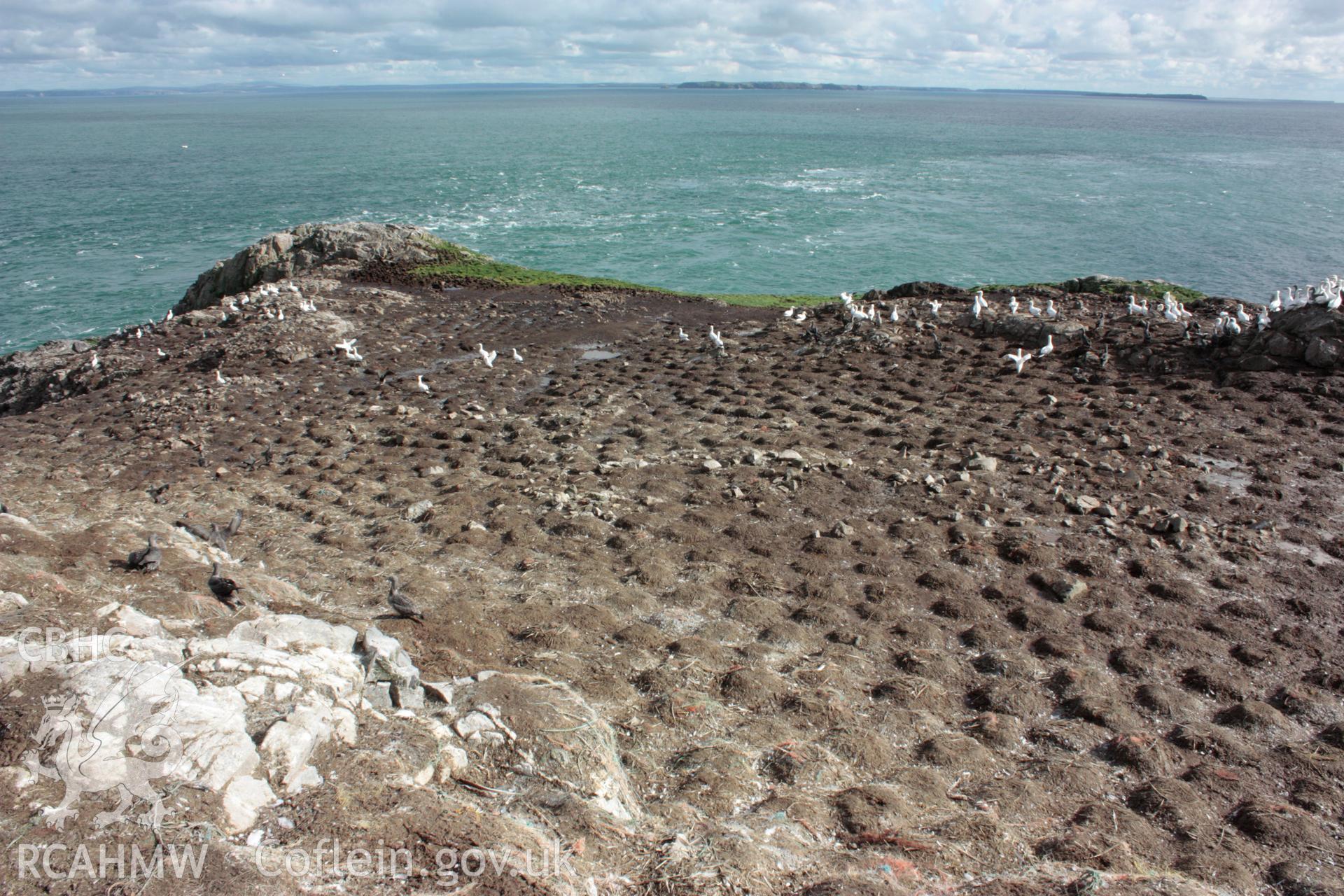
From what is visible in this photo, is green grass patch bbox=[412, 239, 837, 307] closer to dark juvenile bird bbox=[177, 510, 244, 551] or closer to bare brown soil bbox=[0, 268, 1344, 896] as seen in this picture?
bare brown soil bbox=[0, 268, 1344, 896]

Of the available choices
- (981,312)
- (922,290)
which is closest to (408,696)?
(981,312)

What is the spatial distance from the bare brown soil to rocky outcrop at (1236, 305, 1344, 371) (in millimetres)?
583

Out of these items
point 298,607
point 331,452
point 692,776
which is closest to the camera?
point 692,776

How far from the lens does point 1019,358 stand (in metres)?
18.7

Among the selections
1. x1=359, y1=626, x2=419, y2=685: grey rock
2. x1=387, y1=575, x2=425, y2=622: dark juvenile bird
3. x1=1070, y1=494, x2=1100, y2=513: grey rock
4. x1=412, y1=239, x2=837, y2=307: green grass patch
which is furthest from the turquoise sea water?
x1=359, y1=626, x2=419, y2=685: grey rock

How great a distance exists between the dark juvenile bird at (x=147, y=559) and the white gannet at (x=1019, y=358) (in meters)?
17.3

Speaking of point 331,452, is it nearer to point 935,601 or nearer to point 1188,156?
point 935,601

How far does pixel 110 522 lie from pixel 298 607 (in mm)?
3910

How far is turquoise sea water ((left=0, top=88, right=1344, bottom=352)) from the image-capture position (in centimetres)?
4169

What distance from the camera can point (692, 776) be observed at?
250 inches

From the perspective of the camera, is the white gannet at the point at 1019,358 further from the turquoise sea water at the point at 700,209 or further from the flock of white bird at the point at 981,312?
the turquoise sea water at the point at 700,209

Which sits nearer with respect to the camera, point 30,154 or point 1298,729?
point 1298,729

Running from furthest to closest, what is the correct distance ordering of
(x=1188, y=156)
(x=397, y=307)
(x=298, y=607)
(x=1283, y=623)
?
(x=1188, y=156) → (x=397, y=307) → (x=1283, y=623) → (x=298, y=607)

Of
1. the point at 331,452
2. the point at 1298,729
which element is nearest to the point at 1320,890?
the point at 1298,729
